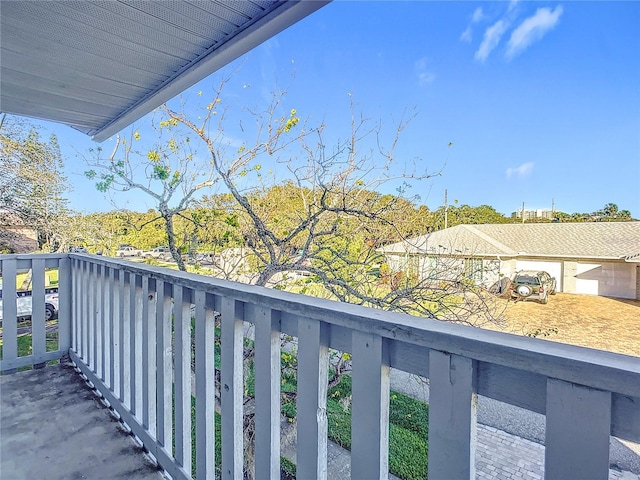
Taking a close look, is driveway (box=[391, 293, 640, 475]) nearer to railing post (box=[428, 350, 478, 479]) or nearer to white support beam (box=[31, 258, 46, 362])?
railing post (box=[428, 350, 478, 479])

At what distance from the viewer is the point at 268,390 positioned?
105 centimetres

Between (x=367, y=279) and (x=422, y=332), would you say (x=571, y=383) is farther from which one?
(x=367, y=279)

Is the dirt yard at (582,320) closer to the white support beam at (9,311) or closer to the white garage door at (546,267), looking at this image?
the white garage door at (546,267)

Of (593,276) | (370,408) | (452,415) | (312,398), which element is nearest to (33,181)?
(312,398)

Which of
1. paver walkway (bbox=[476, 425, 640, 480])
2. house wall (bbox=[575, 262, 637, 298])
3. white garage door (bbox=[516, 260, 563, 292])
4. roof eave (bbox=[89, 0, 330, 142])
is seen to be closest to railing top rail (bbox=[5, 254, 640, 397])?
roof eave (bbox=[89, 0, 330, 142])

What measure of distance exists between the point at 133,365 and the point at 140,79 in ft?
5.00

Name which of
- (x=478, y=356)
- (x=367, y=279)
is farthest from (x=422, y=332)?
(x=367, y=279)

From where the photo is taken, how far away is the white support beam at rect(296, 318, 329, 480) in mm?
892

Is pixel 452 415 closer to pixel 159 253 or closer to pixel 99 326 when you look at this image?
pixel 99 326

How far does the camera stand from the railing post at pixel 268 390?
40.7 inches

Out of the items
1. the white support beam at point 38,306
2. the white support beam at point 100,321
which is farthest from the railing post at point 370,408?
the white support beam at point 38,306

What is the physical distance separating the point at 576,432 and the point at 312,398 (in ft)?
1.83

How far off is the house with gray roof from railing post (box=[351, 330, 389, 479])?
3.10 meters

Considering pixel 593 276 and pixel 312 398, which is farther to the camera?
pixel 593 276
